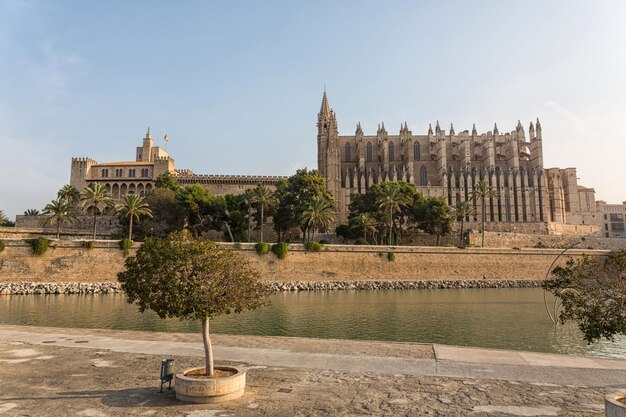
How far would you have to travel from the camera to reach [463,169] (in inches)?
2879

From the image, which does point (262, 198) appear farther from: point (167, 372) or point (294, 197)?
point (167, 372)

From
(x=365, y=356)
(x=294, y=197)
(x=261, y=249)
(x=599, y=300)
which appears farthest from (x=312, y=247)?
(x=599, y=300)

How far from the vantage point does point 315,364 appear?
9633mm

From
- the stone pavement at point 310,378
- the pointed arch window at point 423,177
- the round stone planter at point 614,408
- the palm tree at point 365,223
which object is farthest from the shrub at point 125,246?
the pointed arch window at point 423,177

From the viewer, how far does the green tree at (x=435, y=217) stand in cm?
5250

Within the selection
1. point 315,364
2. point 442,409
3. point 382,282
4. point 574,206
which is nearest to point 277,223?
point 382,282

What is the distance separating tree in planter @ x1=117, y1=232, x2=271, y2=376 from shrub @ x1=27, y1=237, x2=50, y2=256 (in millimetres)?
31283

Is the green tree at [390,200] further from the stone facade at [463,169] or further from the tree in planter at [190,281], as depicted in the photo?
the tree in planter at [190,281]

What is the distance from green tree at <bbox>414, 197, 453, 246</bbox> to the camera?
52500 millimetres

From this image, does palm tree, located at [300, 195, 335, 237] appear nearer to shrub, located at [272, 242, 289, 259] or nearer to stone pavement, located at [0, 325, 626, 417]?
shrub, located at [272, 242, 289, 259]

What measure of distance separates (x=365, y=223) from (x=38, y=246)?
29913 millimetres

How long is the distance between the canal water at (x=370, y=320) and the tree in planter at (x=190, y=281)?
903 centimetres

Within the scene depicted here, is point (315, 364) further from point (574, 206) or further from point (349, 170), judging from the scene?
point (574, 206)

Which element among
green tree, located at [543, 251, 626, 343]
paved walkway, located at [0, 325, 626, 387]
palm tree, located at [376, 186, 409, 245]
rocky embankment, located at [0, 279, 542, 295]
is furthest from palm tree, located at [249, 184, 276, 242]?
green tree, located at [543, 251, 626, 343]
